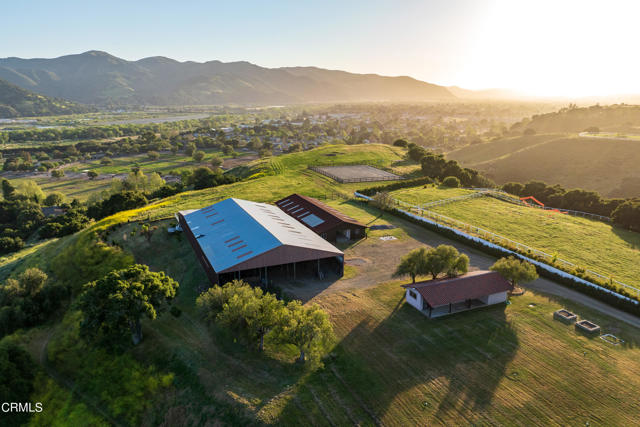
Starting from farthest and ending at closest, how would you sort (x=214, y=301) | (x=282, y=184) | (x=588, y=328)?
(x=282, y=184)
(x=588, y=328)
(x=214, y=301)

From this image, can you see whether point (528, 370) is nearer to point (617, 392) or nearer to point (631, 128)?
point (617, 392)

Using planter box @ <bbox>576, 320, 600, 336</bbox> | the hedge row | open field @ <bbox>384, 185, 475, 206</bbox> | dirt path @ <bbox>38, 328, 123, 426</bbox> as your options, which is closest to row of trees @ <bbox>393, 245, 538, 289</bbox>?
the hedge row

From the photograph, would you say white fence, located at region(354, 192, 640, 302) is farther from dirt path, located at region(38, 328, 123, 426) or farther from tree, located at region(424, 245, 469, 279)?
dirt path, located at region(38, 328, 123, 426)

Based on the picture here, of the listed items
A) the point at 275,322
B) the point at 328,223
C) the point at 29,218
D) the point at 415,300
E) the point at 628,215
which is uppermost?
the point at 275,322

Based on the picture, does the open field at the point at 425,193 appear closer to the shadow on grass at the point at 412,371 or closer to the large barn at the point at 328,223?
the large barn at the point at 328,223

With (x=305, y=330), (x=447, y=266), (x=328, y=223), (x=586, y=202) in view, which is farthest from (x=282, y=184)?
(x=305, y=330)

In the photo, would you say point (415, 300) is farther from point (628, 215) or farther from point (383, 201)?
point (628, 215)

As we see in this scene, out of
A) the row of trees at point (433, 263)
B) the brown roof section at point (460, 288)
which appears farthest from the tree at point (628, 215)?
the row of trees at point (433, 263)
